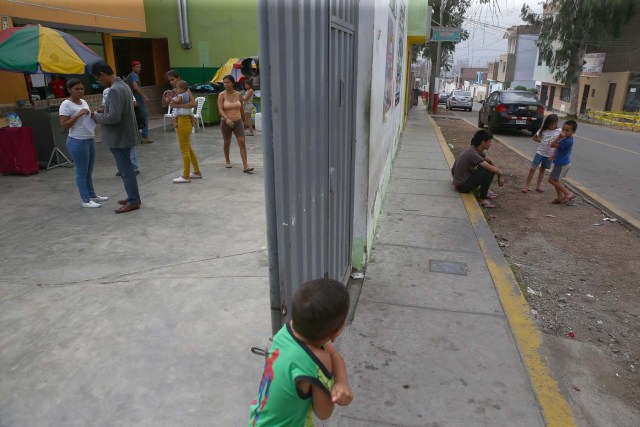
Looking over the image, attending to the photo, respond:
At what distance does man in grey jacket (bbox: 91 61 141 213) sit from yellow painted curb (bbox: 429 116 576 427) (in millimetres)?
4314

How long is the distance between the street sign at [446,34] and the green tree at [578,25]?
647 inches

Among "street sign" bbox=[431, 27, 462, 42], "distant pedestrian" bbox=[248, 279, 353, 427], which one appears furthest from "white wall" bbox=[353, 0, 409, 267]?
"street sign" bbox=[431, 27, 462, 42]

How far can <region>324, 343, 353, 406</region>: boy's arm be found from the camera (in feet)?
5.02

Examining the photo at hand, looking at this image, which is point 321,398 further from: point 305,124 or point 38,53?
point 38,53

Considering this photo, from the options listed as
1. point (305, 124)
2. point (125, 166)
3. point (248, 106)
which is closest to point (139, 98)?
point (248, 106)

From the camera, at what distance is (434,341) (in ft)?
10.7

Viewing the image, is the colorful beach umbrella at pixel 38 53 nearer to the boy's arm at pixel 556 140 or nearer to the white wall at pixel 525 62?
the boy's arm at pixel 556 140

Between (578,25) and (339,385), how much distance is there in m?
34.1

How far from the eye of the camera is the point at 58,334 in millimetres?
3168

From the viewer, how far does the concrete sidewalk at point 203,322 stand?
8.49ft

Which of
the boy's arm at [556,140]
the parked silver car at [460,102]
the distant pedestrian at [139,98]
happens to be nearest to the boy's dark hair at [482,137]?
the boy's arm at [556,140]

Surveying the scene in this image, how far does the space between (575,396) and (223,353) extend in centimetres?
223

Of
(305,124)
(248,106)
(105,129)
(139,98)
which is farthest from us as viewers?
(248,106)

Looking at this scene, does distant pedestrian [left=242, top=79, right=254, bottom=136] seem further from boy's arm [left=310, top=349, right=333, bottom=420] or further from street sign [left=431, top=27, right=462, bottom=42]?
boy's arm [left=310, top=349, right=333, bottom=420]
